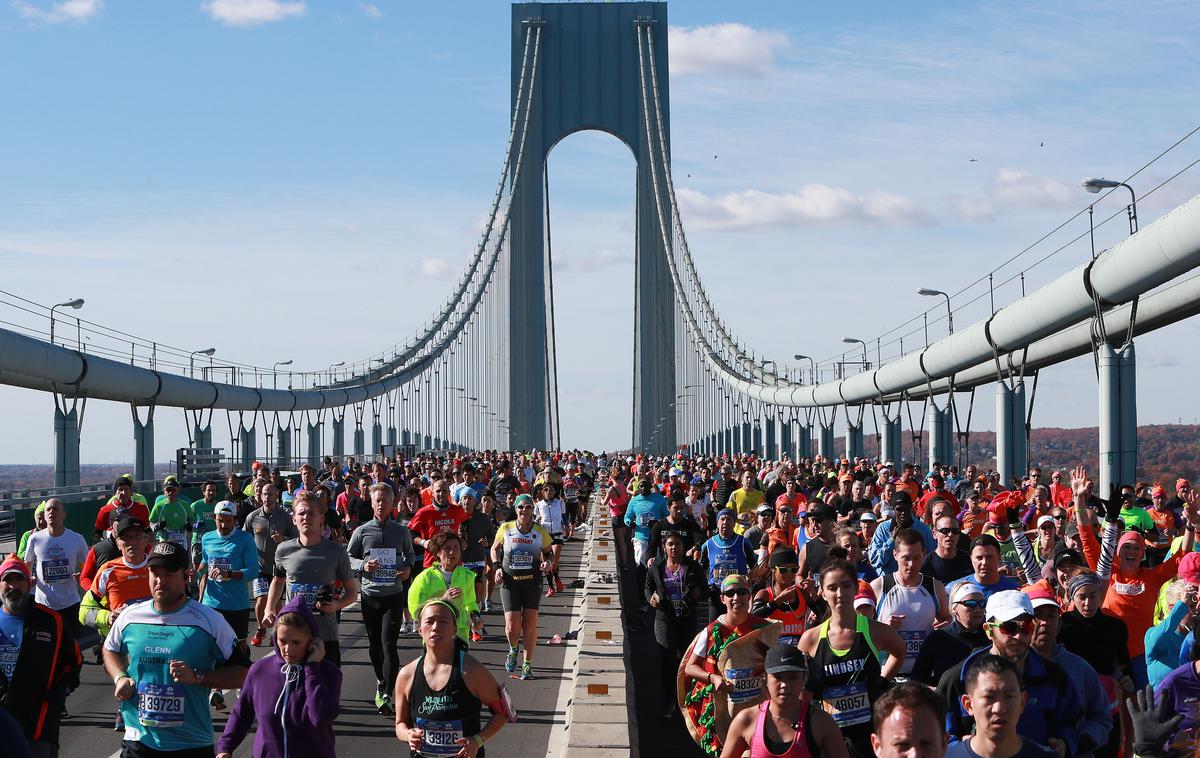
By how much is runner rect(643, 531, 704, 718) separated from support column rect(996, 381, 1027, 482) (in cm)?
2079

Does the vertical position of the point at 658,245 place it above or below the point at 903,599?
above

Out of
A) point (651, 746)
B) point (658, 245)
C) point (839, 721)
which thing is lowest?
point (651, 746)

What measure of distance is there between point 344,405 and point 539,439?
24.8m

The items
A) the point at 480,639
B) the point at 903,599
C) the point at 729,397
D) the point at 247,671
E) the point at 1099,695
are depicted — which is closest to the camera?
the point at 1099,695

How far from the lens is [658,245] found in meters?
105

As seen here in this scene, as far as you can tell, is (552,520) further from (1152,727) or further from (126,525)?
(1152,727)

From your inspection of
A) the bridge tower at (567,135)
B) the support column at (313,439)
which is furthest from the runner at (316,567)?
the bridge tower at (567,135)

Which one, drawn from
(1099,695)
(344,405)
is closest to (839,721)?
(1099,695)

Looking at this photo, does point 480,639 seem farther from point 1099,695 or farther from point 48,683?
point 1099,695

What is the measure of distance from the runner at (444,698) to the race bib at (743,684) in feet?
4.74

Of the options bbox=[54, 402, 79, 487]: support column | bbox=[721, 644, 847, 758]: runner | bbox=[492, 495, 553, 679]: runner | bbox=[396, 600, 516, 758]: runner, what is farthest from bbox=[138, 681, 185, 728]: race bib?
bbox=[54, 402, 79, 487]: support column

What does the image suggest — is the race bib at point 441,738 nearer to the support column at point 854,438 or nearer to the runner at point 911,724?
the runner at point 911,724

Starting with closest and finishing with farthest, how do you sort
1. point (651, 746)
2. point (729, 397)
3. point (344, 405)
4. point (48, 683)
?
point (48, 683), point (651, 746), point (344, 405), point (729, 397)

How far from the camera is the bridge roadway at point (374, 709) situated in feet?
29.7
